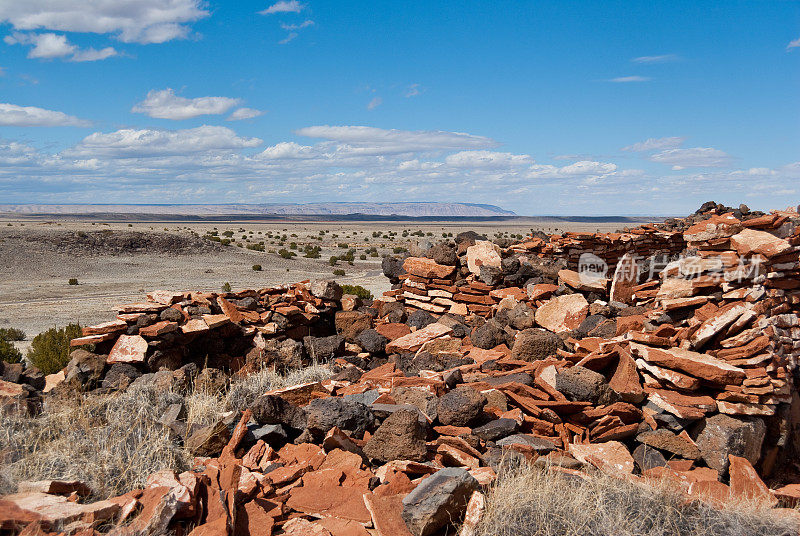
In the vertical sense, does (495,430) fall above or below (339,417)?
below

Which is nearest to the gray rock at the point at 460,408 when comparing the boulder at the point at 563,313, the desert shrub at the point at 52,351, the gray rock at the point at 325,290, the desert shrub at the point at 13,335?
the boulder at the point at 563,313

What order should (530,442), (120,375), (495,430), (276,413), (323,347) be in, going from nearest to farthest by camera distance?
(530,442) < (495,430) < (276,413) < (120,375) < (323,347)

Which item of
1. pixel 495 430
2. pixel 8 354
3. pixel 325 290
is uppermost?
pixel 325 290

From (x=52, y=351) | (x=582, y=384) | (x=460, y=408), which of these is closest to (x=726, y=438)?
(x=582, y=384)

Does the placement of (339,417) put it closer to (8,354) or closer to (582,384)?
(582,384)

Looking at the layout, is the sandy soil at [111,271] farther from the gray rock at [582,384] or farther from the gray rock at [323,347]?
the gray rock at [582,384]

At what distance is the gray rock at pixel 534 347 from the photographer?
9.02 m

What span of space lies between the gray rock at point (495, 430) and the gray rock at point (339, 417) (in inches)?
47.6

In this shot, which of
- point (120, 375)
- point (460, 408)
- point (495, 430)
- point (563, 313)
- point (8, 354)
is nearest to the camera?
point (495, 430)

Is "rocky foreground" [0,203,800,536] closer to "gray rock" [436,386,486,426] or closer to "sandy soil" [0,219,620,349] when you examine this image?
"gray rock" [436,386,486,426]

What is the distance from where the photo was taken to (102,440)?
564 centimetres

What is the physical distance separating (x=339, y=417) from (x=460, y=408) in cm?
133

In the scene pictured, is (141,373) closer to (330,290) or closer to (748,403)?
(330,290)

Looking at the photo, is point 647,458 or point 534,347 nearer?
point 647,458
